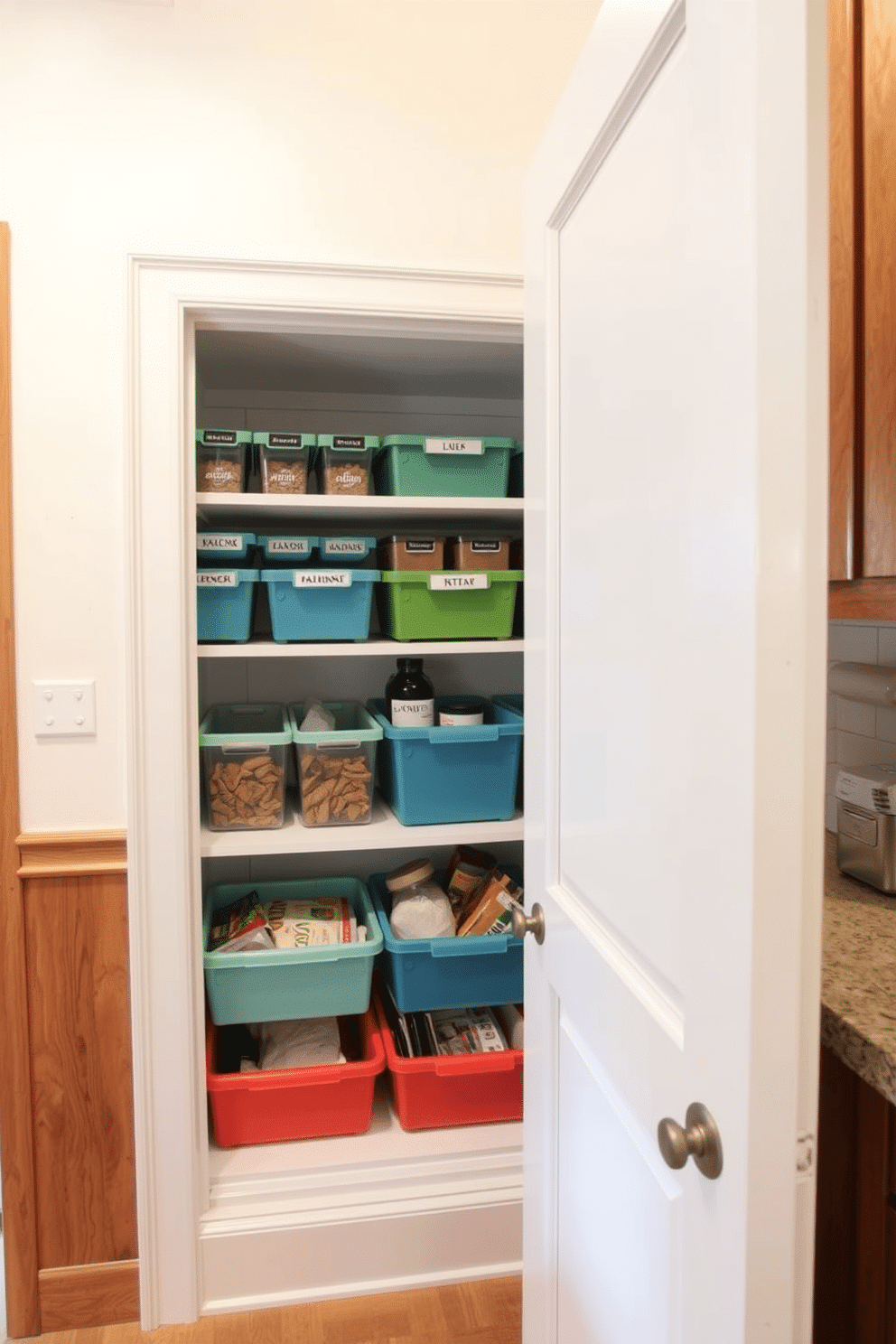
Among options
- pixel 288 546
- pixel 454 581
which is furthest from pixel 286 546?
pixel 454 581

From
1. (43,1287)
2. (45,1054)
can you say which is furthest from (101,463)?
(43,1287)

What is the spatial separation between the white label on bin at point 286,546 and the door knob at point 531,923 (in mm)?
883

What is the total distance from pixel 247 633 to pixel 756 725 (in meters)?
1.32

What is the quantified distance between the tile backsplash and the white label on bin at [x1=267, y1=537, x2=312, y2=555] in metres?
1.01

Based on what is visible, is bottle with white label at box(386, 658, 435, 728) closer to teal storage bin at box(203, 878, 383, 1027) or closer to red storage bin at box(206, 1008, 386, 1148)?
teal storage bin at box(203, 878, 383, 1027)

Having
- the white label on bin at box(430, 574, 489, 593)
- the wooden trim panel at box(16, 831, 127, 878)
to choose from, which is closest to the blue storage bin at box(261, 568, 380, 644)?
the white label on bin at box(430, 574, 489, 593)

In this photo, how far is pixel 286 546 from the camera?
5.99ft

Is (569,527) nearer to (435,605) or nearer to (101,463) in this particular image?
(435,605)

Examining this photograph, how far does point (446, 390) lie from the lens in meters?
2.19

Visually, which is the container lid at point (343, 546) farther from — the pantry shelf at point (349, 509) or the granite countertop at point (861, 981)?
the granite countertop at point (861, 981)

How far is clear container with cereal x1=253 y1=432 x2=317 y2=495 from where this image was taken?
175 centimetres

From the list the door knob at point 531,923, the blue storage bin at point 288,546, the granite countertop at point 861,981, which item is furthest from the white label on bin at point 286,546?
the granite countertop at point 861,981

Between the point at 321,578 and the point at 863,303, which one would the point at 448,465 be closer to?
the point at 321,578

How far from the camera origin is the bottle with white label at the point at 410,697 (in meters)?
1.89
